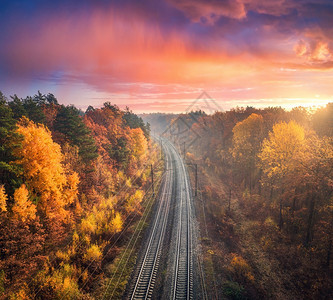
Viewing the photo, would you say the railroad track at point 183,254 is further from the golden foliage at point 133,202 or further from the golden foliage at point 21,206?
the golden foliage at point 21,206

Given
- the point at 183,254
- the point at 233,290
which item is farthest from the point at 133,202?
the point at 233,290

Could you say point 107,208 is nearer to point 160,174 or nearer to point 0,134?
point 0,134

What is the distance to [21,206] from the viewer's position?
17.3 metres

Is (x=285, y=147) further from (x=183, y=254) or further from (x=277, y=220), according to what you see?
(x=183, y=254)

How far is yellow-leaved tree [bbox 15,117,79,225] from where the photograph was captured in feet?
63.1

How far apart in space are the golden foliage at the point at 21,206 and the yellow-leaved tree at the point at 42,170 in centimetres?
192

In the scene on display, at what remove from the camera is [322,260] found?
2061 centimetres

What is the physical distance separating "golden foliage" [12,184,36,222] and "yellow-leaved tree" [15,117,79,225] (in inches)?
75.5

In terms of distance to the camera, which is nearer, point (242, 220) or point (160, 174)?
point (242, 220)

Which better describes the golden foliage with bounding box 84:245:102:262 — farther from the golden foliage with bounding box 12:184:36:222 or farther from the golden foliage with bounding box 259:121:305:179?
the golden foliage with bounding box 259:121:305:179

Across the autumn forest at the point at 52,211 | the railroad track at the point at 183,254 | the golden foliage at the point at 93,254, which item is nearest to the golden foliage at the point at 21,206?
the autumn forest at the point at 52,211

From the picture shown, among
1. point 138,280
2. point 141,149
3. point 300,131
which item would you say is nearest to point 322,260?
point 300,131

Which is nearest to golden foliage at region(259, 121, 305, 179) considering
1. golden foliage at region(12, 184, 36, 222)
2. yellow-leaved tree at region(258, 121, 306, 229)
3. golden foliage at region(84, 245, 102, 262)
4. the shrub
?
yellow-leaved tree at region(258, 121, 306, 229)

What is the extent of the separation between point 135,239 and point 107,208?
8216 mm
